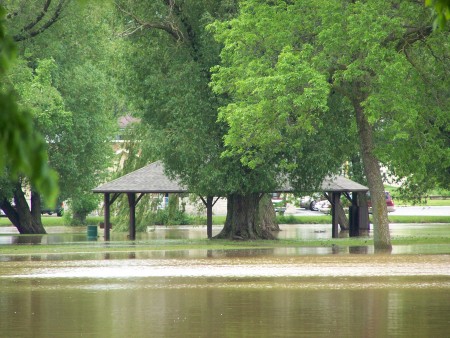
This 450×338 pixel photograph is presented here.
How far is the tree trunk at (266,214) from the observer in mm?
57763

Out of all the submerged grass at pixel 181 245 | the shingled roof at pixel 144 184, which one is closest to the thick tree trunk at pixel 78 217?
the shingled roof at pixel 144 184

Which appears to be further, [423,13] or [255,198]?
[255,198]

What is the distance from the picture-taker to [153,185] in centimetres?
5312

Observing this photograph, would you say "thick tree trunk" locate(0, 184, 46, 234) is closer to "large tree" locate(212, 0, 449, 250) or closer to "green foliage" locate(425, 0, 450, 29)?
"large tree" locate(212, 0, 449, 250)

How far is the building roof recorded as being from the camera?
52416mm

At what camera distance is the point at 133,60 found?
158ft

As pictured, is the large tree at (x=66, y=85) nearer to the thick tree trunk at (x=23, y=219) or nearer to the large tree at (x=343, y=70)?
the thick tree trunk at (x=23, y=219)

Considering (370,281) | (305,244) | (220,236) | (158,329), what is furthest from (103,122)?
(158,329)

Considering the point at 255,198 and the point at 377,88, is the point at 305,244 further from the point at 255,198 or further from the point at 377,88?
the point at 377,88

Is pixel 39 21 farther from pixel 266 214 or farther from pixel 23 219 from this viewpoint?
pixel 23 219

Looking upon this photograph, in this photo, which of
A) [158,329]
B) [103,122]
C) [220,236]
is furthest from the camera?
[103,122]

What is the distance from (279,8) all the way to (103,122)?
73.6 ft

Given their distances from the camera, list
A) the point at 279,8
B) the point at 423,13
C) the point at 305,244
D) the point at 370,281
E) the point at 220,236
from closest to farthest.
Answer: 1. the point at 370,281
2. the point at 423,13
3. the point at 279,8
4. the point at 305,244
5. the point at 220,236

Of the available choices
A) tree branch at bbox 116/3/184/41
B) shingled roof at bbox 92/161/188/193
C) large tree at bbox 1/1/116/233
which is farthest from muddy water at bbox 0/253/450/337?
shingled roof at bbox 92/161/188/193
